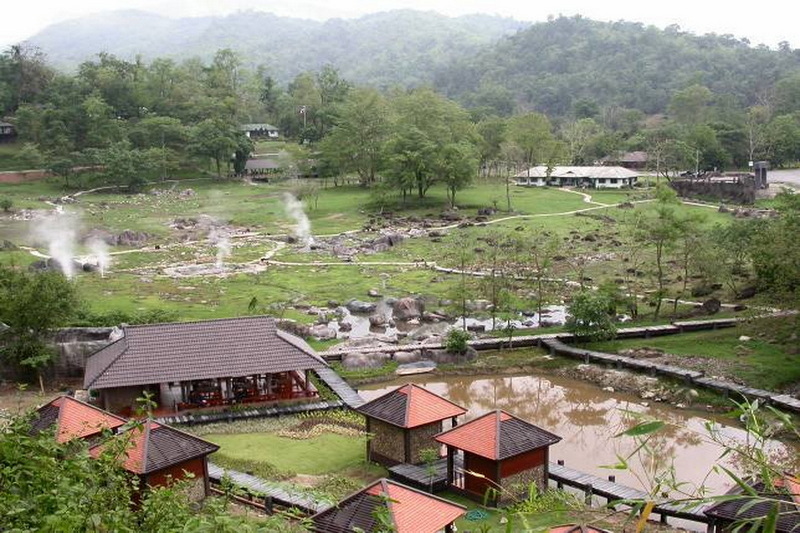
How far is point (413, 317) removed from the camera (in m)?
37.8

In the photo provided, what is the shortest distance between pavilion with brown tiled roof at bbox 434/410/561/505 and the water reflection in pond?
2415mm

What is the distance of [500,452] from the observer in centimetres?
1959

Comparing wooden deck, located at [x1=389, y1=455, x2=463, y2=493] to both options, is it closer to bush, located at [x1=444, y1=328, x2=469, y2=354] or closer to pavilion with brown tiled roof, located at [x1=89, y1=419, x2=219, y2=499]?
pavilion with brown tiled roof, located at [x1=89, y1=419, x2=219, y2=499]

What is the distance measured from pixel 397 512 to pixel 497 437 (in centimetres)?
503

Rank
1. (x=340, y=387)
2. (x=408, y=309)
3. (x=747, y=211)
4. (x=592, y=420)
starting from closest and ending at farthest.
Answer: (x=592, y=420) < (x=340, y=387) < (x=408, y=309) < (x=747, y=211)

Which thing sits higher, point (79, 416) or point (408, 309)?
point (79, 416)

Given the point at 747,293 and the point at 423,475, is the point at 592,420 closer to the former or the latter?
the point at 423,475

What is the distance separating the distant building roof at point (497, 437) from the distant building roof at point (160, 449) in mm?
6170

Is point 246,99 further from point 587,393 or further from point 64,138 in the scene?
point 587,393

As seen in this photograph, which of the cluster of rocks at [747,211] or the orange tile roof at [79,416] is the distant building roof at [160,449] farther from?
the cluster of rocks at [747,211]

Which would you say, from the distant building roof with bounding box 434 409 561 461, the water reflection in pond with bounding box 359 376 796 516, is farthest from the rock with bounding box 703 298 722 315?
the distant building roof with bounding box 434 409 561 461

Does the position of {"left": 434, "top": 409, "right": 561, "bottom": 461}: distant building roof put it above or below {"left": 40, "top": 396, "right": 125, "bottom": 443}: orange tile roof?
below

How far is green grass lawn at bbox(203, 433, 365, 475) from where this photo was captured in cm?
2236

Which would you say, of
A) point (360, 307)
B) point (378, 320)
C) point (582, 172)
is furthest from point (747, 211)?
point (378, 320)
